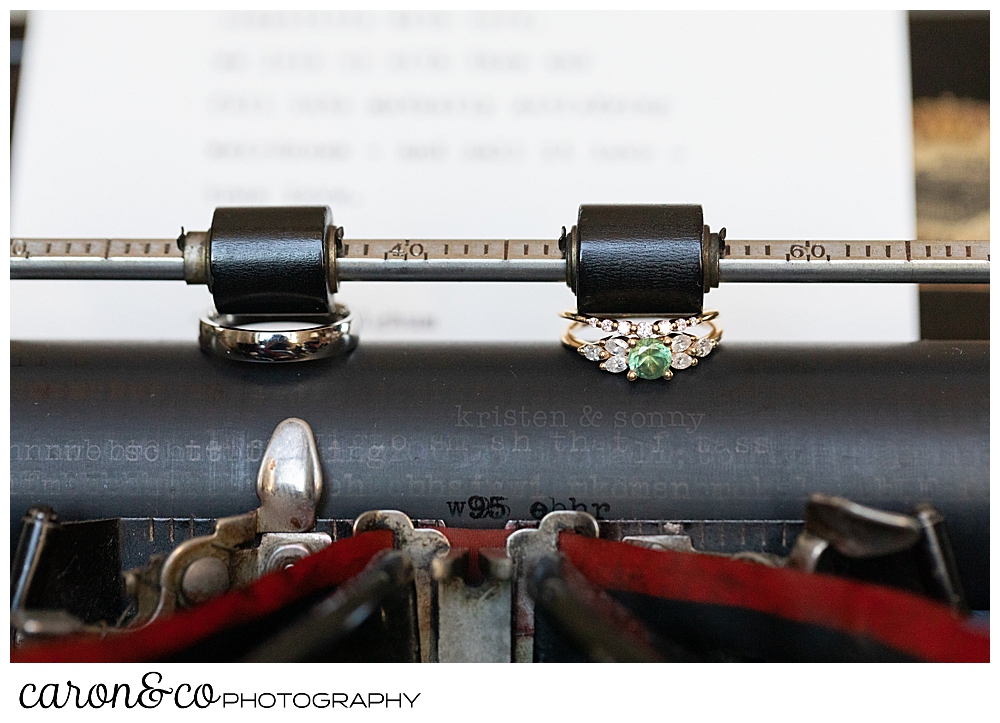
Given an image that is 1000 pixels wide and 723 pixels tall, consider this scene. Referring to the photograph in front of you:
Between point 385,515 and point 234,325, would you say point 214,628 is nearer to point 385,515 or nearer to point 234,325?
point 385,515

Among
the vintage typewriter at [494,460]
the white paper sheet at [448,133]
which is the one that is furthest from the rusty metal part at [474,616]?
the white paper sheet at [448,133]

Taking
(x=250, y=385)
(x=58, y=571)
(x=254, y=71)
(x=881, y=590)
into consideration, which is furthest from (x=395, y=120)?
(x=881, y=590)

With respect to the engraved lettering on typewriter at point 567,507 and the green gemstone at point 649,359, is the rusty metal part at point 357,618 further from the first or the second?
the green gemstone at point 649,359

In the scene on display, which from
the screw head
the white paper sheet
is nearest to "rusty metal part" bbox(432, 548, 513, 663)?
the screw head

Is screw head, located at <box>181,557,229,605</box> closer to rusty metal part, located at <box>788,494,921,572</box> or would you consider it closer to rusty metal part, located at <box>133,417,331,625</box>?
rusty metal part, located at <box>133,417,331,625</box>

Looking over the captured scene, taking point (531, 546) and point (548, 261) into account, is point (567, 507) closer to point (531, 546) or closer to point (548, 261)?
point (531, 546)

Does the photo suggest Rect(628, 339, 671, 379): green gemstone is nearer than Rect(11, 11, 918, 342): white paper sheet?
Yes
